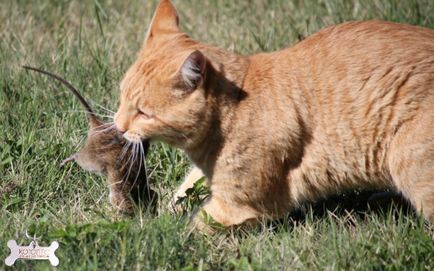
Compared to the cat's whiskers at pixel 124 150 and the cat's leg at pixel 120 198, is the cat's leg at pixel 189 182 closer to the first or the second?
the cat's leg at pixel 120 198

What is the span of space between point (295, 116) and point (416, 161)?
0.63 meters

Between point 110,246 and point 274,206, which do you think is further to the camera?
point 274,206

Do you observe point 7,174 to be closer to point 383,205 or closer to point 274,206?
point 274,206

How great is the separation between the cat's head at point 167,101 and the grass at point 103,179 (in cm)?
43

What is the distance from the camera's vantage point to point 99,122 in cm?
450

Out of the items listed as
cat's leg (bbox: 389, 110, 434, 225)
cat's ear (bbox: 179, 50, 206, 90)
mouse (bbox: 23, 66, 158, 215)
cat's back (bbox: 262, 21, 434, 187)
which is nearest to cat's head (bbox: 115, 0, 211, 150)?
cat's ear (bbox: 179, 50, 206, 90)

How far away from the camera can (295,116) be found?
14.1 feet

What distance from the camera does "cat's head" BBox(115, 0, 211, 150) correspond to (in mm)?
4148

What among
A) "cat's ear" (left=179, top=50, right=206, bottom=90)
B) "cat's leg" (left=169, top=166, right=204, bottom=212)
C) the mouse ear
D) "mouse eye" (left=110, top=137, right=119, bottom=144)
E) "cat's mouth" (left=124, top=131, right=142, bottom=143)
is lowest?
"cat's leg" (left=169, top=166, right=204, bottom=212)

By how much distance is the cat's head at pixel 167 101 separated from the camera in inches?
163

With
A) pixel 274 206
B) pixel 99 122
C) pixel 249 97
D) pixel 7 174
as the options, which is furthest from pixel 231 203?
pixel 7 174

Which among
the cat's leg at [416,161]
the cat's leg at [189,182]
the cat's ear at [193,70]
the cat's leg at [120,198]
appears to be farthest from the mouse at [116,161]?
the cat's leg at [416,161]

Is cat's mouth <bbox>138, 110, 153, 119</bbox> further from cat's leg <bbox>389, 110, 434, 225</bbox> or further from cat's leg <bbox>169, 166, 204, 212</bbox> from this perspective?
cat's leg <bbox>389, 110, 434, 225</bbox>

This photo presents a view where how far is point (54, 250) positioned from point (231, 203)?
0.95 metres
